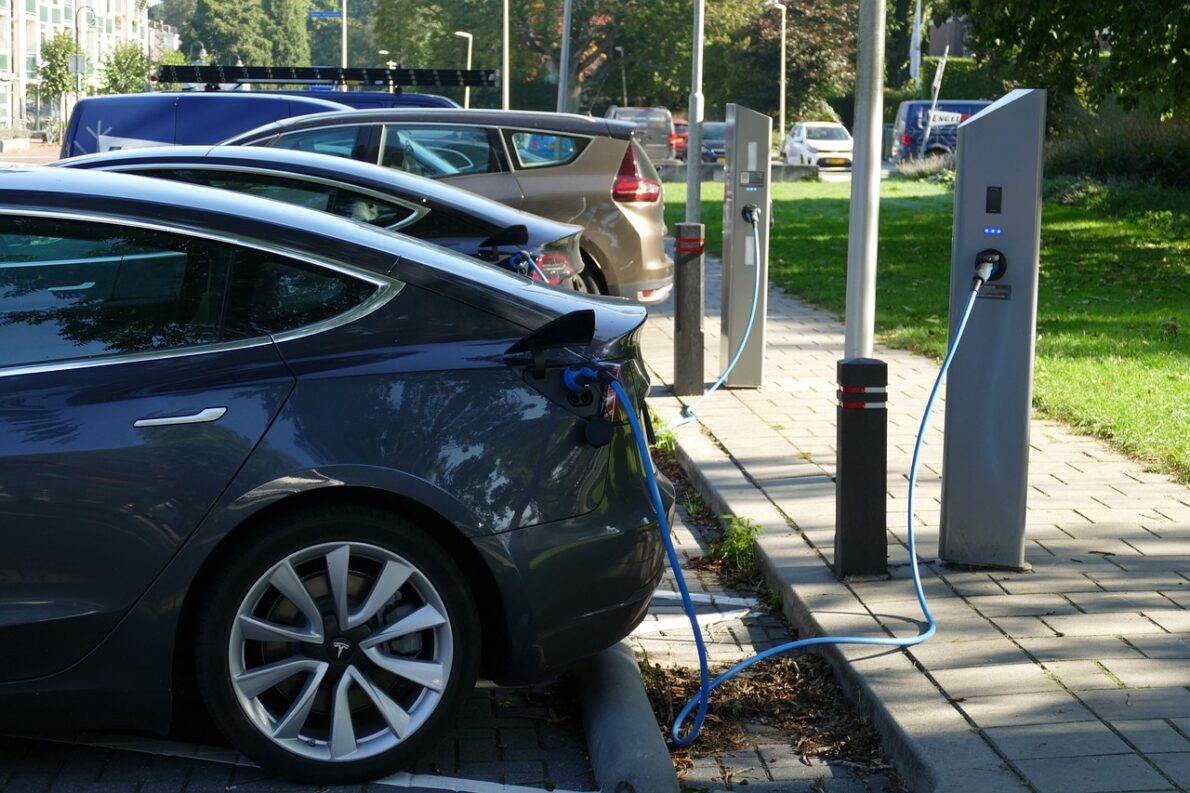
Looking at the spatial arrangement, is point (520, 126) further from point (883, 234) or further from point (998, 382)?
point (883, 234)

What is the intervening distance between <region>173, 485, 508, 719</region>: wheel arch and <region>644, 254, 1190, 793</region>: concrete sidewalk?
3.74 ft

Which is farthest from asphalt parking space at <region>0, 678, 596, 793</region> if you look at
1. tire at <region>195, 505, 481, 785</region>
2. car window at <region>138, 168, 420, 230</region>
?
car window at <region>138, 168, 420, 230</region>

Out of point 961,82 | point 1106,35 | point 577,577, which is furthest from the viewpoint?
point 961,82

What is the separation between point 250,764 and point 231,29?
5325 inches

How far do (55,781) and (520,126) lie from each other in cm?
823

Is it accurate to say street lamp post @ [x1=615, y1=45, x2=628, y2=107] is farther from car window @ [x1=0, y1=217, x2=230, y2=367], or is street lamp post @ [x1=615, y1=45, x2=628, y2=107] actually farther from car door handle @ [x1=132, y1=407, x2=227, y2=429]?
car door handle @ [x1=132, y1=407, x2=227, y2=429]

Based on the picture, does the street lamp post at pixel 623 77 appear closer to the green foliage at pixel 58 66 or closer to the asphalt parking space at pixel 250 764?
the green foliage at pixel 58 66

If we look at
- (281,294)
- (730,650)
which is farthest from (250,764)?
(730,650)

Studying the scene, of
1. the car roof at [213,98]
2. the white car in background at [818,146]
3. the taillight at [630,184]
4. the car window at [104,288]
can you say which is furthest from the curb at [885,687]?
the white car in background at [818,146]

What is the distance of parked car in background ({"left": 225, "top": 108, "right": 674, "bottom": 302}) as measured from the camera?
1133cm

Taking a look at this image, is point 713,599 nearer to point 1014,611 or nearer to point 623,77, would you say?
point 1014,611

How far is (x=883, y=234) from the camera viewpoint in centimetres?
2119

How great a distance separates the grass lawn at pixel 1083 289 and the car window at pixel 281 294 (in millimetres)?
4572

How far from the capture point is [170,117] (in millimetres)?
14820
